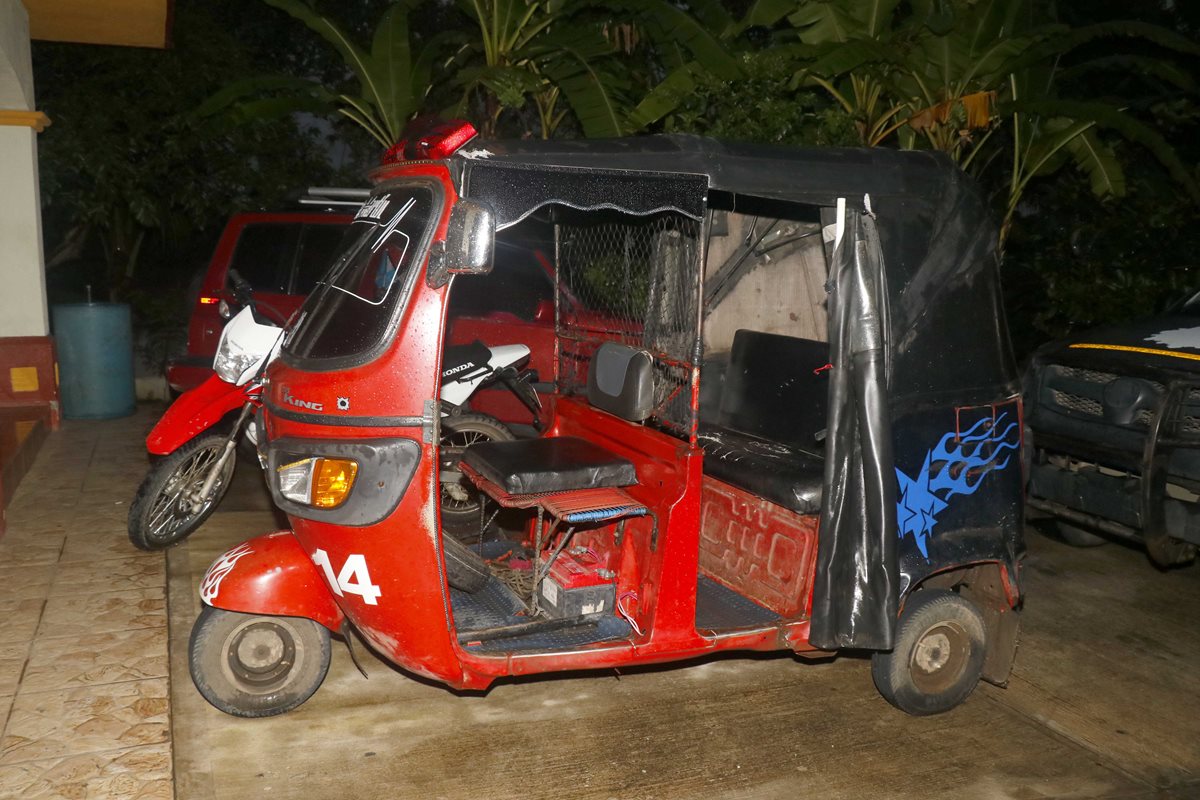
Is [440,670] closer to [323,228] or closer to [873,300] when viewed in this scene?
[873,300]

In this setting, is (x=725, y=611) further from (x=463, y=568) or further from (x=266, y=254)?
(x=266, y=254)

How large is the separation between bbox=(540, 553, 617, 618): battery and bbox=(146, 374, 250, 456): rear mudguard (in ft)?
8.12

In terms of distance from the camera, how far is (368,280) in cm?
370

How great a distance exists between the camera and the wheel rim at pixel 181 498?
5.73 metres

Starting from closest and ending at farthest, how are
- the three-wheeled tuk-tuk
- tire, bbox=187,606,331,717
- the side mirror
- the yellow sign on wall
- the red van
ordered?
the side mirror < the three-wheeled tuk-tuk < tire, bbox=187,606,331,717 < the red van < the yellow sign on wall

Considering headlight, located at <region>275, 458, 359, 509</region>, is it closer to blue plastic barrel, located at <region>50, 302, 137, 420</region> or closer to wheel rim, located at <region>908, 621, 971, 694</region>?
wheel rim, located at <region>908, 621, 971, 694</region>

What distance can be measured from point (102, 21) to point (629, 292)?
22.4 feet

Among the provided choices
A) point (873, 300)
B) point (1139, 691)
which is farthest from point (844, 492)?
point (1139, 691)

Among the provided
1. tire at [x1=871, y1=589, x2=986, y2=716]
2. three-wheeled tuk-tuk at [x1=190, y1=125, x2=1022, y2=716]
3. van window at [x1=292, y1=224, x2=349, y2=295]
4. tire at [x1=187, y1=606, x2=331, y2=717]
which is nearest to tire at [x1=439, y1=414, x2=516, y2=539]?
three-wheeled tuk-tuk at [x1=190, y1=125, x2=1022, y2=716]

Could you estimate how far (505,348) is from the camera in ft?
21.2

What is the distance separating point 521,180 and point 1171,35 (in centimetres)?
761

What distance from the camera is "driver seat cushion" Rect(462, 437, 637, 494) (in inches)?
150

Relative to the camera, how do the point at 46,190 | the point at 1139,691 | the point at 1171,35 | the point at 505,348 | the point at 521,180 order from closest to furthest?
1. the point at 521,180
2. the point at 1139,691
3. the point at 505,348
4. the point at 1171,35
5. the point at 46,190

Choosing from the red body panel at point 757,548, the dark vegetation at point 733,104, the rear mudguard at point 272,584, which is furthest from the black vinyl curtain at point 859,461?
the dark vegetation at point 733,104
